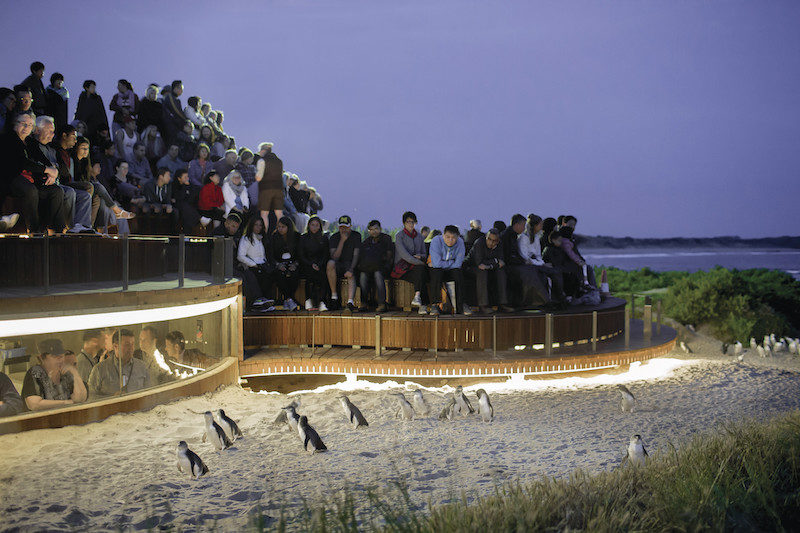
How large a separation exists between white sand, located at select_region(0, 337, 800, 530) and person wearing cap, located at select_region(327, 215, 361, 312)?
7.02 feet

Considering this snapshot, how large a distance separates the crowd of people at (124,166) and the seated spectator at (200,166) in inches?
0.8

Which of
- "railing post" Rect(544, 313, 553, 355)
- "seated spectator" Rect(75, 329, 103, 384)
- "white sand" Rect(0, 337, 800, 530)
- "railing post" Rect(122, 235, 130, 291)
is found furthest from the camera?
"railing post" Rect(544, 313, 553, 355)

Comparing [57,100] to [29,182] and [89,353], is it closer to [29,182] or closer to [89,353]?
[29,182]

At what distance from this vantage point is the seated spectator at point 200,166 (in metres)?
14.9

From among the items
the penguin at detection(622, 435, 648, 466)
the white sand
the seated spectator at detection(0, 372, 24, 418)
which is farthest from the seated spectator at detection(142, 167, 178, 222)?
the penguin at detection(622, 435, 648, 466)

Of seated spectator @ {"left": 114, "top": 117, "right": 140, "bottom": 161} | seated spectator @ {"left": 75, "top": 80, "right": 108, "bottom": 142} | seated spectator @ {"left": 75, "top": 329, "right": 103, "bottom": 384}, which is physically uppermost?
seated spectator @ {"left": 75, "top": 80, "right": 108, "bottom": 142}

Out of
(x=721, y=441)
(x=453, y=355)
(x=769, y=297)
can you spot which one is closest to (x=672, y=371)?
(x=453, y=355)

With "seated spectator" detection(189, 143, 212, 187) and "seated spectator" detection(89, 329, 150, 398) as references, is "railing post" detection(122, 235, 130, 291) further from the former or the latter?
"seated spectator" detection(189, 143, 212, 187)

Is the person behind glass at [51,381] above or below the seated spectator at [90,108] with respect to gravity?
below

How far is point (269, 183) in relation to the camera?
14.8m

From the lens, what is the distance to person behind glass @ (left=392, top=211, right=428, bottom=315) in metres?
12.8

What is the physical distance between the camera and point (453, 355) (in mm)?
12094

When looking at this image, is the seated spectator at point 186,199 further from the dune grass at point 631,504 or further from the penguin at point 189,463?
the dune grass at point 631,504

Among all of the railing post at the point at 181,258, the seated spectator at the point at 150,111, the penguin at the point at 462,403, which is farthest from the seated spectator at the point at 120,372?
the seated spectator at the point at 150,111
